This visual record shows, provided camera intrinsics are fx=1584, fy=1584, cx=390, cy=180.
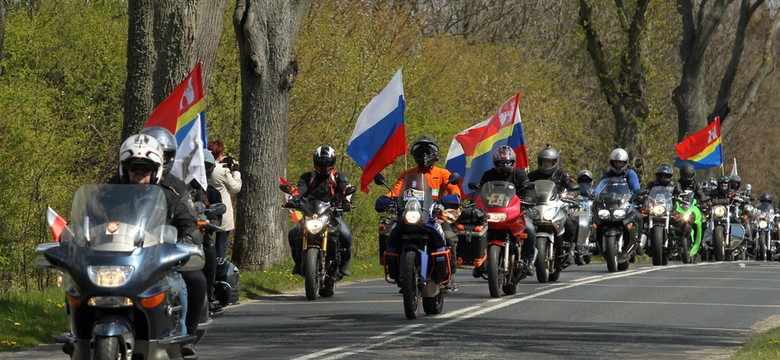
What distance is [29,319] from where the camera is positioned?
14.6 meters

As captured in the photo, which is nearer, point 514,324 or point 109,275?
point 109,275

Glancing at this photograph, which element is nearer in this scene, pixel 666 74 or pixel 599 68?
pixel 599 68

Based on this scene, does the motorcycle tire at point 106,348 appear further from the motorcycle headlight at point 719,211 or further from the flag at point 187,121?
the motorcycle headlight at point 719,211

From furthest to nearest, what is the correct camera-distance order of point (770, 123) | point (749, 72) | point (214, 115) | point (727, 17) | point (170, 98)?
point (770, 123) < point (749, 72) < point (727, 17) < point (214, 115) < point (170, 98)

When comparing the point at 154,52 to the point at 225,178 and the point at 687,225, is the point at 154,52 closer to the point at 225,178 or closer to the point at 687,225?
the point at 225,178

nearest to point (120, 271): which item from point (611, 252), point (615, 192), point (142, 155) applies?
point (142, 155)

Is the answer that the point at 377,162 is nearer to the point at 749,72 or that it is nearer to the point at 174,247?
the point at 174,247

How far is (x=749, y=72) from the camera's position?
6944cm

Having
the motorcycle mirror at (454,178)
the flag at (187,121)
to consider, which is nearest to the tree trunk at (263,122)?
the motorcycle mirror at (454,178)

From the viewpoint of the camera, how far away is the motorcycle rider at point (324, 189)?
18.4m

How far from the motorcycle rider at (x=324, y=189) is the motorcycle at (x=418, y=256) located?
2.57 metres

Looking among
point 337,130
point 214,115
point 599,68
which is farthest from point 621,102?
point 214,115

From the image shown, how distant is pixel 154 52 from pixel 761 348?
8.07 m

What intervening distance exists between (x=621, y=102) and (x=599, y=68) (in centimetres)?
116
